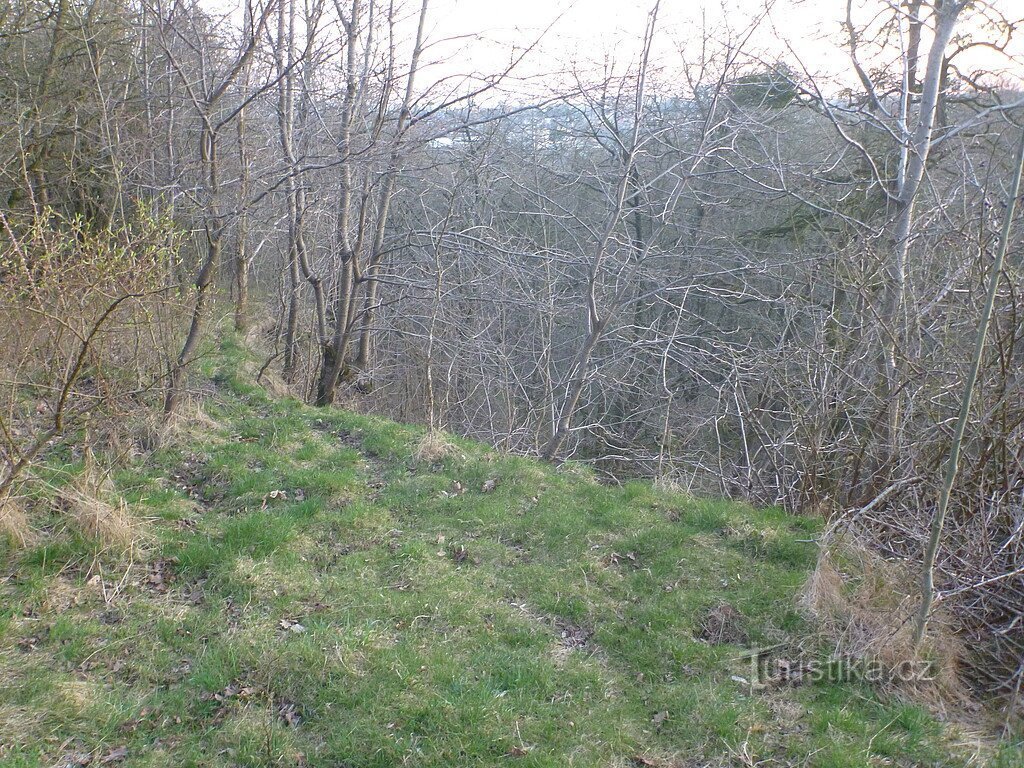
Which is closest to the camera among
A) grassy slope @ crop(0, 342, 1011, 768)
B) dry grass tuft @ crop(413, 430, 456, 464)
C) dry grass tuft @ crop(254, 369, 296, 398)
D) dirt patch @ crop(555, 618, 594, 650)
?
grassy slope @ crop(0, 342, 1011, 768)

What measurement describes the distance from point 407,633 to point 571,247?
1051 centimetres

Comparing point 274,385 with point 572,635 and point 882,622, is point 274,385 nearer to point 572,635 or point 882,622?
point 572,635

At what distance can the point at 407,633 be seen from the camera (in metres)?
4.05

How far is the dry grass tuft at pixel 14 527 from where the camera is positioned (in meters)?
4.26

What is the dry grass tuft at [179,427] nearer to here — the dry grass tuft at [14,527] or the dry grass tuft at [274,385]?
the dry grass tuft at [14,527]

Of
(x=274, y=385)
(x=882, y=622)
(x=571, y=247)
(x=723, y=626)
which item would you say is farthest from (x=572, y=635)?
(x=571, y=247)

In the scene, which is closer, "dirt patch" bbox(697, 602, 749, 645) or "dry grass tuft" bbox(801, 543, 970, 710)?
"dry grass tuft" bbox(801, 543, 970, 710)

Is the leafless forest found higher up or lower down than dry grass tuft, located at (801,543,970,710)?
higher up

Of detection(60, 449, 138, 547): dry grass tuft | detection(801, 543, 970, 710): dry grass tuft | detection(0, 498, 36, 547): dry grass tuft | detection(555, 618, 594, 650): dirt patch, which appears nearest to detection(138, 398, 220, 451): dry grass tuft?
detection(60, 449, 138, 547): dry grass tuft

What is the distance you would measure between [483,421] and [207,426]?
23.1 ft

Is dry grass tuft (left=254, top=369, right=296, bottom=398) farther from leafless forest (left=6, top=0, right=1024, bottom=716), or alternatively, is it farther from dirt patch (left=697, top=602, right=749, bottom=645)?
dirt patch (left=697, top=602, right=749, bottom=645)

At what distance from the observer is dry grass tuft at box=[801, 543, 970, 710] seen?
12.0 ft

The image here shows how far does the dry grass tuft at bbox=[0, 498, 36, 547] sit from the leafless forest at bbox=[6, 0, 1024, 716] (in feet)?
0.50

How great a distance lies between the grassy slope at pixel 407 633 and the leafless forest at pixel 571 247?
2.26 ft
